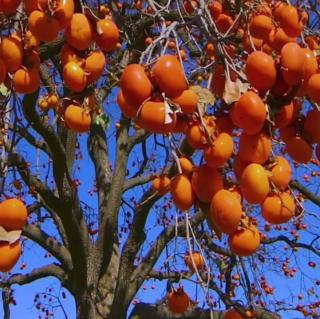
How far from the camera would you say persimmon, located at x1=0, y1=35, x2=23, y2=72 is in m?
1.23

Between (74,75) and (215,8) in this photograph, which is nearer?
(74,75)

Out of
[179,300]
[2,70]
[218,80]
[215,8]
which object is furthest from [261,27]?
[179,300]

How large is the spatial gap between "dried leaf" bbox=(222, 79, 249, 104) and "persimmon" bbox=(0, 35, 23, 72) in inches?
17.6

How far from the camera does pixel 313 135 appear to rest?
1.20 metres

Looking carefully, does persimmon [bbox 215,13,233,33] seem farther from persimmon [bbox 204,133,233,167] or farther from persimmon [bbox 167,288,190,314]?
persimmon [bbox 167,288,190,314]

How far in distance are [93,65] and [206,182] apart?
0.39 m

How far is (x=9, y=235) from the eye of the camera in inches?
50.7

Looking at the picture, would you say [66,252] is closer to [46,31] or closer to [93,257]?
[93,257]

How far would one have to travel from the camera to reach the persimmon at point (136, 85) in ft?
3.63

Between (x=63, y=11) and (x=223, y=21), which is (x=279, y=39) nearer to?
(x=63, y=11)

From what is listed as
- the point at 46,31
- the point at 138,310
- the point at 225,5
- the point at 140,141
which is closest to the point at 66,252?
the point at 138,310

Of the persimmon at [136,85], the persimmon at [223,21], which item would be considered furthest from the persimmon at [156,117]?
the persimmon at [223,21]

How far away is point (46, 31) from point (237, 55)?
2.35ft

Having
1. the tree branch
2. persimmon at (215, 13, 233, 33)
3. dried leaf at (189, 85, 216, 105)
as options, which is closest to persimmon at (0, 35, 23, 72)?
dried leaf at (189, 85, 216, 105)
